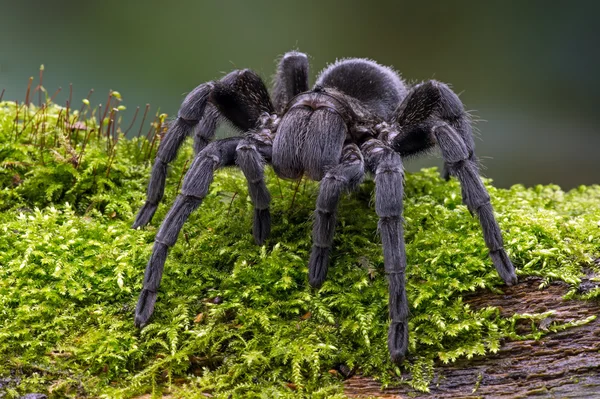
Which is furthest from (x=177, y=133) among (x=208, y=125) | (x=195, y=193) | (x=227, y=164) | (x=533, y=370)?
(x=533, y=370)

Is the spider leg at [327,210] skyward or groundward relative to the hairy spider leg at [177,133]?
groundward

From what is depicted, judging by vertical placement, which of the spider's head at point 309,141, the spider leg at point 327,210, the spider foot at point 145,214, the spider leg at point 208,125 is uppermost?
the spider leg at point 208,125

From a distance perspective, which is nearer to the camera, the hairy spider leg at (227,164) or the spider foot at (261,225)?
the hairy spider leg at (227,164)

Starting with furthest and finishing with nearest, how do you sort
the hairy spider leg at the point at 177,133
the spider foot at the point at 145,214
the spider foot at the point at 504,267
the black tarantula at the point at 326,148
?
the spider foot at the point at 145,214 < the hairy spider leg at the point at 177,133 < the spider foot at the point at 504,267 < the black tarantula at the point at 326,148

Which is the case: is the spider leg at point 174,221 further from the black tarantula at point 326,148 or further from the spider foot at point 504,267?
the spider foot at point 504,267

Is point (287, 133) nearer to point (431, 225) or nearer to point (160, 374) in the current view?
point (431, 225)

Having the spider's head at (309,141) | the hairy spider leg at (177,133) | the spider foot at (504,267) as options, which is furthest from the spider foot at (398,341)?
the hairy spider leg at (177,133)

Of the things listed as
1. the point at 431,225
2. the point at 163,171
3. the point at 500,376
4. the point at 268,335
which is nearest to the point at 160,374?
the point at 268,335
